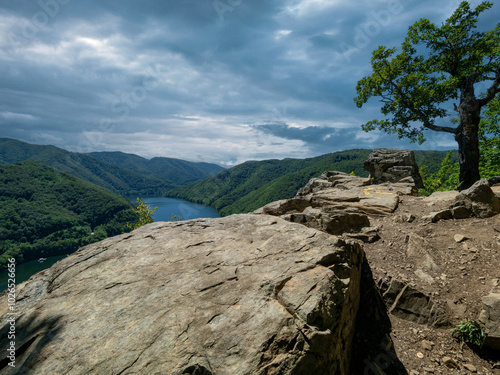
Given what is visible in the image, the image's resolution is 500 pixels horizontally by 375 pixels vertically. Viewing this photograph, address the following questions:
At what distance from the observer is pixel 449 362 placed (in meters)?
5.19

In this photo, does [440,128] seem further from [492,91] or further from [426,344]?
[426,344]

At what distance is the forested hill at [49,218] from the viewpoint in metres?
125

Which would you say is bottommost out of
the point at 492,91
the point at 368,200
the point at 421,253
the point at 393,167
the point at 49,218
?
the point at 49,218

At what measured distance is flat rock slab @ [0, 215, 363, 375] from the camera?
3.74 m

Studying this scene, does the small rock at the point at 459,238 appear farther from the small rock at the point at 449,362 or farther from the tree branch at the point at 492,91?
the tree branch at the point at 492,91

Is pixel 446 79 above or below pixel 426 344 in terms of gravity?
above

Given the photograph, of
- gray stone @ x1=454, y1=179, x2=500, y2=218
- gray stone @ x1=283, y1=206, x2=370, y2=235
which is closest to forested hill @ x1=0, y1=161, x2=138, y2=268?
gray stone @ x1=283, y1=206, x2=370, y2=235

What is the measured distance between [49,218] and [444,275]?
669 feet

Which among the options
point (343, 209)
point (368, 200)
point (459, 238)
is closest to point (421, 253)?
point (459, 238)

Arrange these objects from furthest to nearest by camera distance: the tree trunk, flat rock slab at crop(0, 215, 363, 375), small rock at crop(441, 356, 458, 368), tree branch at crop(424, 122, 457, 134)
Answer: tree branch at crop(424, 122, 457, 134)
the tree trunk
small rock at crop(441, 356, 458, 368)
flat rock slab at crop(0, 215, 363, 375)

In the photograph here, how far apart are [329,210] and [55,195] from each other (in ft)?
829

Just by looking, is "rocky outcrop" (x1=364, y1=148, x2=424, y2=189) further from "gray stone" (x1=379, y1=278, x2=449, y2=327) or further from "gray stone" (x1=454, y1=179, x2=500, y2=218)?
"gray stone" (x1=379, y1=278, x2=449, y2=327)

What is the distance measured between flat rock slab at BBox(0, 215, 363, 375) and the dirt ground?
158 cm

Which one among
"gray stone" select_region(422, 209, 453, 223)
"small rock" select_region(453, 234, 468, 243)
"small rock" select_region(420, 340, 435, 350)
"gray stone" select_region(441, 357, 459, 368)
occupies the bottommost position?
"gray stone" select_region(441, 357, 459, 368)
